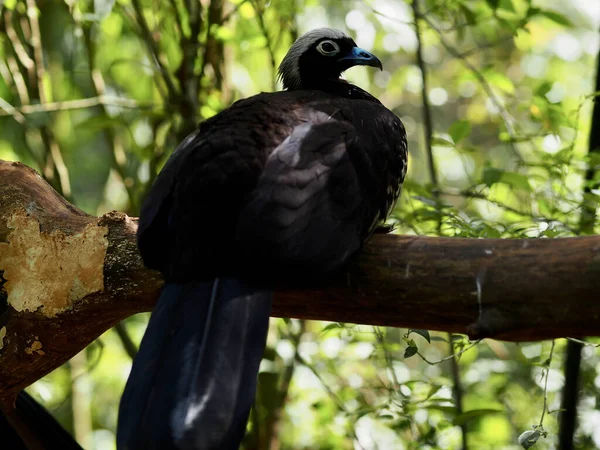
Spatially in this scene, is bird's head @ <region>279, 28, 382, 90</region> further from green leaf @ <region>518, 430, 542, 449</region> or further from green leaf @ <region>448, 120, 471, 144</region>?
green leaf @ <region>518, 430, 542, 449</region>

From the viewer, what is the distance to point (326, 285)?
2387 mm

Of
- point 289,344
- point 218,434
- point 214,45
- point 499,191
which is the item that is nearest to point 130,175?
point 214,45

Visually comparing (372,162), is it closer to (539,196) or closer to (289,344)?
(539,196)

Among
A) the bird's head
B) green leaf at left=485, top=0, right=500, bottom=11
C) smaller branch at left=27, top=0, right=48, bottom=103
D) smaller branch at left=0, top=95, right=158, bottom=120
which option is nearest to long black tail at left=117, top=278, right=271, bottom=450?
the bird's head

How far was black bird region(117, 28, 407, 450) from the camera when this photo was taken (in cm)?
208

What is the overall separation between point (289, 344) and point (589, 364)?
1714mm

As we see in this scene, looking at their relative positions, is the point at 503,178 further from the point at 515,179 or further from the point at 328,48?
the point at 328,48

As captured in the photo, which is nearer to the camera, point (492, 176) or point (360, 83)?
point (492, 176)

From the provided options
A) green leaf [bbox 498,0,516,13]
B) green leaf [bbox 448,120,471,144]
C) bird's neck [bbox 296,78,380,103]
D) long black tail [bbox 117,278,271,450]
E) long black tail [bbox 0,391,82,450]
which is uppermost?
green leaf [bbox 498,0,516,13]

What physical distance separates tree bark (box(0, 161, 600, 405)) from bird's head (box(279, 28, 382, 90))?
1.34m

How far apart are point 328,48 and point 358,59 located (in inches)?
6.2

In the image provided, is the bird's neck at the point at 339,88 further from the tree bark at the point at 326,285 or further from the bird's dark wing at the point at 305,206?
the tree bark at the point at 326,285

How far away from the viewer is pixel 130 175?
5.11 m

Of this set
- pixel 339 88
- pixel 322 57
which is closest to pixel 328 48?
pixel 322 57
